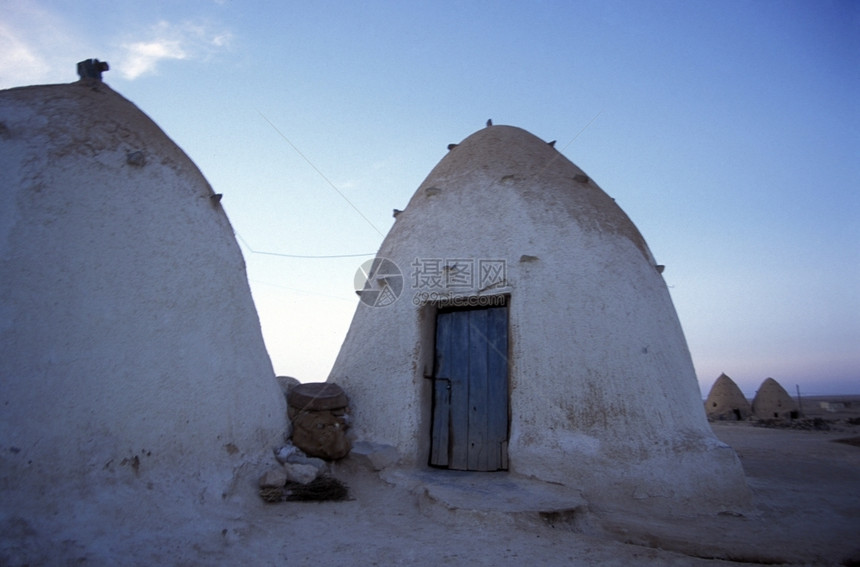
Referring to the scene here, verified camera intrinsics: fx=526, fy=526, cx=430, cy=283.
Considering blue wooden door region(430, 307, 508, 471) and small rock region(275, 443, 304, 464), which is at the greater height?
blue wooden door region(430, 307, 508, 471)

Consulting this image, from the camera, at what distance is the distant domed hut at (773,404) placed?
61.5 ft

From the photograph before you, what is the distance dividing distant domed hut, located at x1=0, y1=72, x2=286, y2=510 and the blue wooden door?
6.19ft

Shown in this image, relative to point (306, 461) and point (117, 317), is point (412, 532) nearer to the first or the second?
point (306, 461)

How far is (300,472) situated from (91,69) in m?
4.52

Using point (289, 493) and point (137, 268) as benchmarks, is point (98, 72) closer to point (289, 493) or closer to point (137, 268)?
point (137, 268)

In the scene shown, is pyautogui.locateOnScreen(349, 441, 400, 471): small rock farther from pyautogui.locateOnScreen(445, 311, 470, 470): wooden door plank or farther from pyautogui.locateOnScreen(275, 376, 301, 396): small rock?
pyautogui.locateOnScreen(275, 376, 301, 396): small rock

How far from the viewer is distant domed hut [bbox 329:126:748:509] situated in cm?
514

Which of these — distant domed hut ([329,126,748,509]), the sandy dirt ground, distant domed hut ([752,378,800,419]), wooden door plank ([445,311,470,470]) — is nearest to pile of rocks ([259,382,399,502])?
the sandy dirt ground

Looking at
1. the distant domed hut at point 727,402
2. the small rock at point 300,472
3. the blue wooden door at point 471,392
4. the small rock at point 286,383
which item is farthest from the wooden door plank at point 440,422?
the distant domed hut at point 727,402

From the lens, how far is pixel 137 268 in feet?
14.3

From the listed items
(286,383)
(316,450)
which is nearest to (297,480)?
(316,450)

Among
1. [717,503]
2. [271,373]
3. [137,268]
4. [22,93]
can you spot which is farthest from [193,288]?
[717,503]

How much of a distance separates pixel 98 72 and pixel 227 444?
13.1 feet

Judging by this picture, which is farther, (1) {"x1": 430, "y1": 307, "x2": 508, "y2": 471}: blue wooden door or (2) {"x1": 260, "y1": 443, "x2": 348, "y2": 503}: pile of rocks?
(1) {"x1": 430, "y1": 307, "x2": 508, "y2": 471}: blue wooden door
